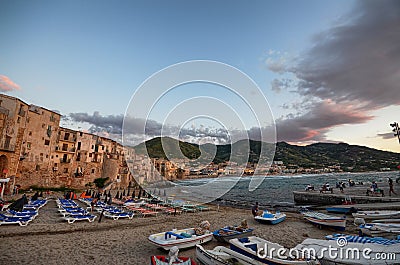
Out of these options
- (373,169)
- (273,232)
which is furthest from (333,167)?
(273,232)

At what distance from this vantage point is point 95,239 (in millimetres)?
10008

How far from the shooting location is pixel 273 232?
12.3 metres

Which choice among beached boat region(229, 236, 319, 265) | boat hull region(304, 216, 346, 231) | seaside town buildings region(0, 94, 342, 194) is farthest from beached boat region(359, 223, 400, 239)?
seaside town buildings region(0, 94, 342, 194)

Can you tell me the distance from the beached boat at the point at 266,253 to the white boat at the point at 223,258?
24 centimetres

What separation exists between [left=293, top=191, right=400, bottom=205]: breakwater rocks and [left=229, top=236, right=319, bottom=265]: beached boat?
67.2 ft

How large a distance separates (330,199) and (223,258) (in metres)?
25.8

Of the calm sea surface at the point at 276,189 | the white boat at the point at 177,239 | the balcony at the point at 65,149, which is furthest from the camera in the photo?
the balcony at the point at 65,149

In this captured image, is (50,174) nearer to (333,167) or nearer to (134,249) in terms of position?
(134,249)

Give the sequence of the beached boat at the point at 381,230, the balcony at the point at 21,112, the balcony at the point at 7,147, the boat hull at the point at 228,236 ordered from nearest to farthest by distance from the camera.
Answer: the boat hull at the point at 228,236 → the beached boat at the point at 381,230 → the balcony at the point at 7,147 → the balcony at the point at 21,112

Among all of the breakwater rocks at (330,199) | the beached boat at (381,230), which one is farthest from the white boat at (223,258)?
the breakwater rocks at (330,199)

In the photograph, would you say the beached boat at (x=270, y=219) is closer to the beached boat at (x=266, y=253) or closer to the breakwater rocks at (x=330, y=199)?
the beached boat at (x=266, y=253)

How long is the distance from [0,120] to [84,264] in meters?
26.5

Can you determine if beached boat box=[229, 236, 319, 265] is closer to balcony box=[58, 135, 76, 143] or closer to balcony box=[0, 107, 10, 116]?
balcony box=[0, 107, 10, 116]

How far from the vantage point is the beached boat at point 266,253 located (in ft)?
18.8
